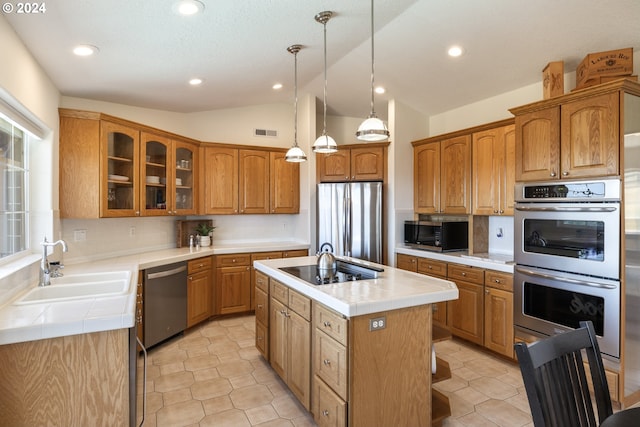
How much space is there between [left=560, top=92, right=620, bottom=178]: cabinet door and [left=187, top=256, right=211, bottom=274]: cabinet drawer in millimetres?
3672

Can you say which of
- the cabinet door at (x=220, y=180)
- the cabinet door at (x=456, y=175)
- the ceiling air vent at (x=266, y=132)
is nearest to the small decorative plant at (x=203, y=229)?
the cabinet door at (x=220, y=180)

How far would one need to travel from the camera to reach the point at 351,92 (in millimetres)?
4664

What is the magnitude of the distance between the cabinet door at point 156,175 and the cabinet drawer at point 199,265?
2.11 ft

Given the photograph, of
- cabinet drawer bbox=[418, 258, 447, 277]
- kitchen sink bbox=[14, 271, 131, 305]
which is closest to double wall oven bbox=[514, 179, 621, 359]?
cabinet drawer bbox=[418, 258, 447, 277]

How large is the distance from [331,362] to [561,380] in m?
1.16

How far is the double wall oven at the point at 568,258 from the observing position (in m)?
2.51

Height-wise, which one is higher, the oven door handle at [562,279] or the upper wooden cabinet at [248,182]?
the upper wooden cabinet at [248,182]

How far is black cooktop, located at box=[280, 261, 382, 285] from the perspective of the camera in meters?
2.49

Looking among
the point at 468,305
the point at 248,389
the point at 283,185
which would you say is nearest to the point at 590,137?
the point at 468,305

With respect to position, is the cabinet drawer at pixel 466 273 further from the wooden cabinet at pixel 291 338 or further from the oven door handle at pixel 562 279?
the wooden cabinet at pixel 291 338

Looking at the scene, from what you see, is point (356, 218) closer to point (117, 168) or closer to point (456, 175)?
point (456, 175)

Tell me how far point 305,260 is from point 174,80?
214 cm

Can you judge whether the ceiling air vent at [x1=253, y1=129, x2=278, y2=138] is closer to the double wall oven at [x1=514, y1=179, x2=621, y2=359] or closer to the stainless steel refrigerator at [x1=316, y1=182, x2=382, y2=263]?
the stainless steel refrigerator at [x1=316, y1=182, x2=382, y2=263]

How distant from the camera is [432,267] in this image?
4.03 m
